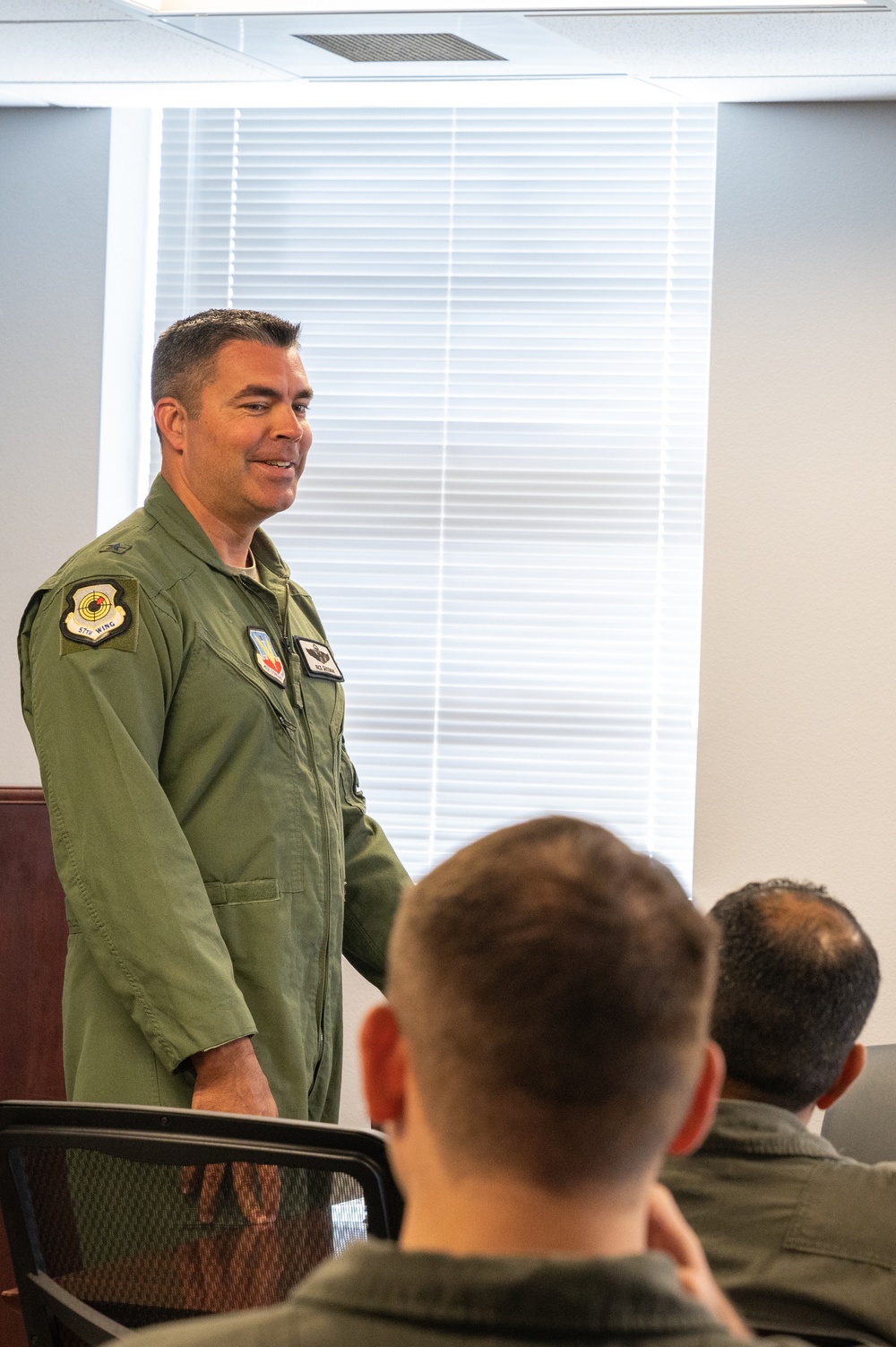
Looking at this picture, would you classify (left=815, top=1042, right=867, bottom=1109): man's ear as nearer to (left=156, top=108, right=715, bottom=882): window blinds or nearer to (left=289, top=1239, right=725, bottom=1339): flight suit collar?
(left=289, top=1239, right=725, bottom=1339): flight suit collar

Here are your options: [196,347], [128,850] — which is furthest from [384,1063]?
[196,347]

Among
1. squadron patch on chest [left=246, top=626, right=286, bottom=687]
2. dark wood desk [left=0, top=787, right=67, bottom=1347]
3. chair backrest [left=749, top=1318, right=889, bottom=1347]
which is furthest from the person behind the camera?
dark wood desk [left=0, top=787, right=67, bottom=1347]

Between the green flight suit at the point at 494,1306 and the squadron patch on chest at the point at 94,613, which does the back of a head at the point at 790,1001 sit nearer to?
the green flight suit at the point at 494,1306

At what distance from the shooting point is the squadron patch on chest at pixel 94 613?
1.98 m

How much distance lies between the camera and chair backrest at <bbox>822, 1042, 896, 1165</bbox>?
2305 mm

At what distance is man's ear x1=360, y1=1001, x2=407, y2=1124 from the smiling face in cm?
156

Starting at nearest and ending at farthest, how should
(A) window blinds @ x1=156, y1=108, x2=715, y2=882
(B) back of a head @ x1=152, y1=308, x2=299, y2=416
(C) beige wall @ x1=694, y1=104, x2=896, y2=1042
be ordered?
(B) back of a head @ x1=152, y1=308, x2=299, y2=416 → (C) beige wall @ x1=694, y1=104, x2=896, y2=1042 → (A) window blinds @ x1=156, y1=108, x2=715, y2=882

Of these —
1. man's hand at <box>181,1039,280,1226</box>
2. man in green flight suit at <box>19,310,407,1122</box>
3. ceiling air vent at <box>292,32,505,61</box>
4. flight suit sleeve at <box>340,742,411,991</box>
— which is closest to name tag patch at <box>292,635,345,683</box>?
man in green flight suit at <box>19,310,407,1122</box>

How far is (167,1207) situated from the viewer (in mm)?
1306

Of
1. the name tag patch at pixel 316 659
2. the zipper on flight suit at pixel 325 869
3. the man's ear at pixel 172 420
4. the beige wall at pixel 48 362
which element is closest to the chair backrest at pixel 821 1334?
the zipper on flight suit at pixel 325 869

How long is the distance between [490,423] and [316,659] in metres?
1.77

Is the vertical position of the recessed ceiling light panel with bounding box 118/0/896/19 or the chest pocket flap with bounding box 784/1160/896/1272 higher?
the recessed ceiling light panel with bounding box 118/0/896/19

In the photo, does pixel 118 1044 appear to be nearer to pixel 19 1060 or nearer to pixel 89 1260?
pixel 89 1260

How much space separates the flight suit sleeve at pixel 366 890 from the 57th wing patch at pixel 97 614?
49 centimetres
